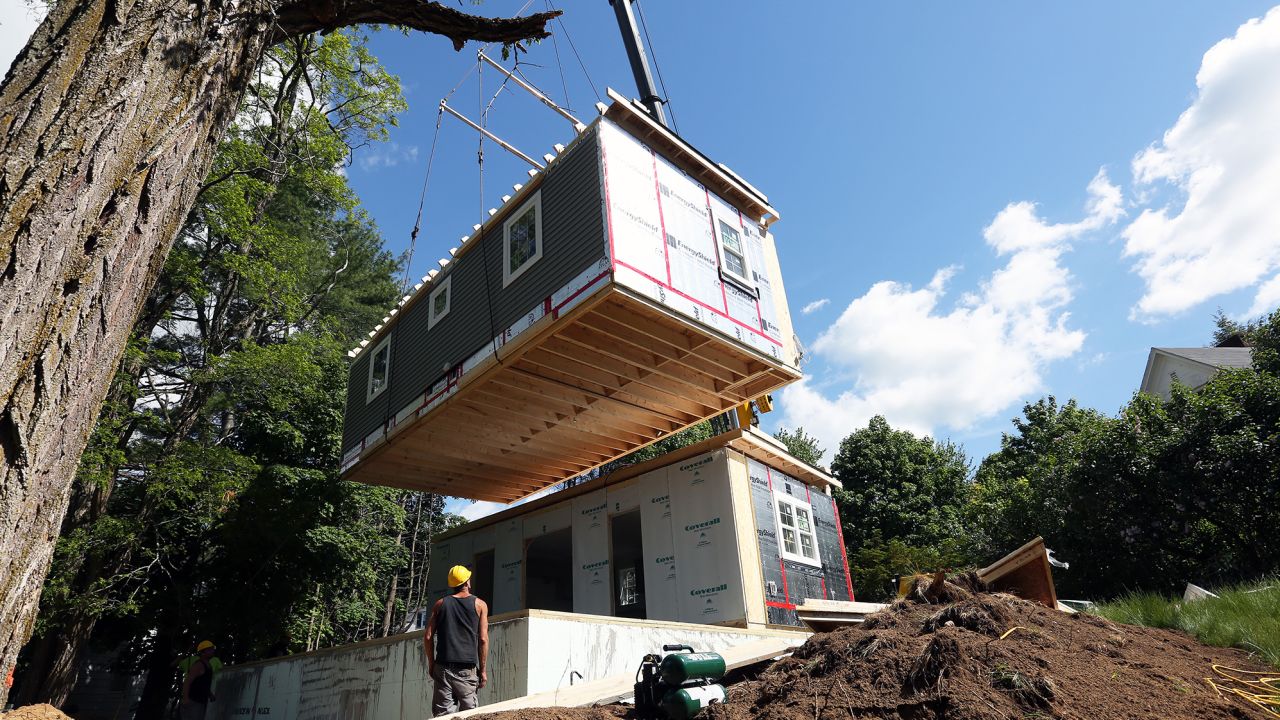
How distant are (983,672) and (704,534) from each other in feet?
25.4

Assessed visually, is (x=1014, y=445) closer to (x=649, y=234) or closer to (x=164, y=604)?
(x=649, y=234)

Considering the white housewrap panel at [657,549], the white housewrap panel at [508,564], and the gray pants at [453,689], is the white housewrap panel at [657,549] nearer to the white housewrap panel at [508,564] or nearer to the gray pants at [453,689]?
the white housewrap panel at [508,564]

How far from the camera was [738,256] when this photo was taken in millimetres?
10898

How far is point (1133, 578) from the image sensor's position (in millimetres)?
18094

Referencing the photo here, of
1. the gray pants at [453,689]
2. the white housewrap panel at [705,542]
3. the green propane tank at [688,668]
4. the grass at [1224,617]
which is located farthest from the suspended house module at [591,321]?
the grass at [1224,617]

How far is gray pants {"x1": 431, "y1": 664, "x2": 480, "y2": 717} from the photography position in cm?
593

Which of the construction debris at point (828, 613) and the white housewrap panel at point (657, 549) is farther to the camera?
the white housewrap panel at point (657, 549)

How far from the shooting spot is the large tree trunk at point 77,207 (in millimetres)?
2113

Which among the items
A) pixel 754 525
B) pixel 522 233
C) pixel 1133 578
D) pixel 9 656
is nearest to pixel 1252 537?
pixel 1133 578

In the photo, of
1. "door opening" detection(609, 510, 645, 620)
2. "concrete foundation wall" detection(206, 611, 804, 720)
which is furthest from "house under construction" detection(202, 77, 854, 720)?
"door opening" detection(609, 510, 645, 620)

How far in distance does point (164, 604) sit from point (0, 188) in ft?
62.1

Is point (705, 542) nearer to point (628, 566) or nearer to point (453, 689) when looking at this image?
point (453, 689)

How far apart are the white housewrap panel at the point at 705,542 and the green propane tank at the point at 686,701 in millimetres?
6613

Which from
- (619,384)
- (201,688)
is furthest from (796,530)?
(201,688)
